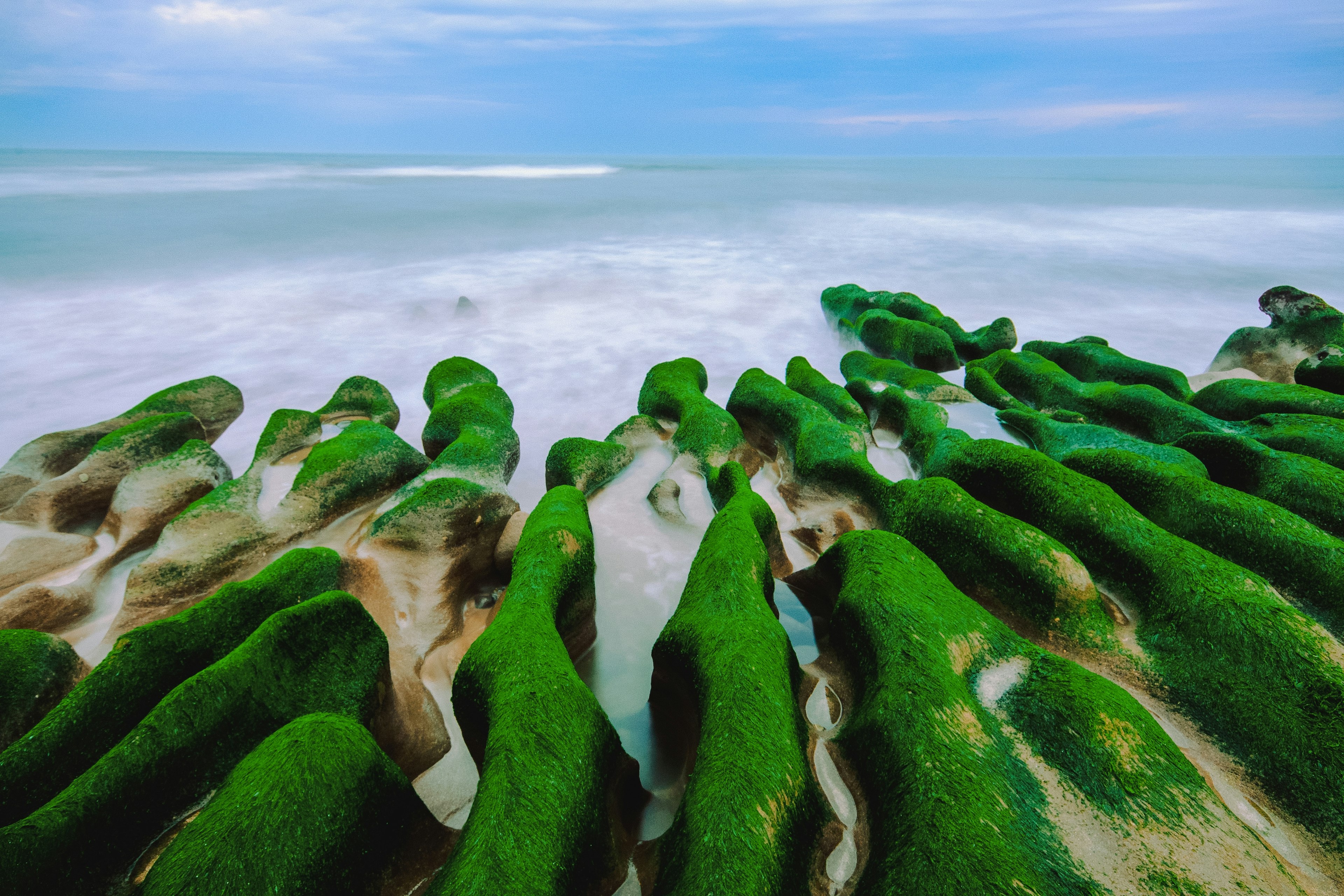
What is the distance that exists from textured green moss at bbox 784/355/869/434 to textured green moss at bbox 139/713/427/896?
3556 millimetres

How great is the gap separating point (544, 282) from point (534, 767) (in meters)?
9.77

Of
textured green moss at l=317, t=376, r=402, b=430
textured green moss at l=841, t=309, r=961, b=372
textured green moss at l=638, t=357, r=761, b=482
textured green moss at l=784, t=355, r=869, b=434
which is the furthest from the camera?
textured green moss at l=841, t=309, r=961, b=372

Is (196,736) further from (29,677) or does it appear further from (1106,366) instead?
(1106,366)

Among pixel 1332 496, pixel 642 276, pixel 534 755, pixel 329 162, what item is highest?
pixel 1332 496

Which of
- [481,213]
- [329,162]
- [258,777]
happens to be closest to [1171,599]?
[258,777]

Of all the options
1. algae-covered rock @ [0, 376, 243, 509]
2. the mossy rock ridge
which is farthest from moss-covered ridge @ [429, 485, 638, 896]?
algae-covered rock @ [0, 376, 243, 509]

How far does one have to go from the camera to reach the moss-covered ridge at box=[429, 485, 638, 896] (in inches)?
60.7

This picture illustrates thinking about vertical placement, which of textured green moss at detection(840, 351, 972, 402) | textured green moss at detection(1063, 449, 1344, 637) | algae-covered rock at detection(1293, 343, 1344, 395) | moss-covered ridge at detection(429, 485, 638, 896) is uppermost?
algae-covered rock at detection(1293, 343, 1344, 395)

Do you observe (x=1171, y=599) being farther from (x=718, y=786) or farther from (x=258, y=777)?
(x=258, y=777)

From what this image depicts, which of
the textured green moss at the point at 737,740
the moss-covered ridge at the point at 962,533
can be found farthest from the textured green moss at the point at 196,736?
the moss-covered ridge at the point at 962,533

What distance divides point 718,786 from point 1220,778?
5.61 feet

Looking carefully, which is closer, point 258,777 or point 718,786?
point 258,777

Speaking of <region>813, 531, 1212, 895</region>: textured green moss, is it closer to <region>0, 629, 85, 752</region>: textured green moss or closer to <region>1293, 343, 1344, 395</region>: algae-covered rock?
<region>0, 629, 85, 752</region>: textured green moss

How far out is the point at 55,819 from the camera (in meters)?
1.56
